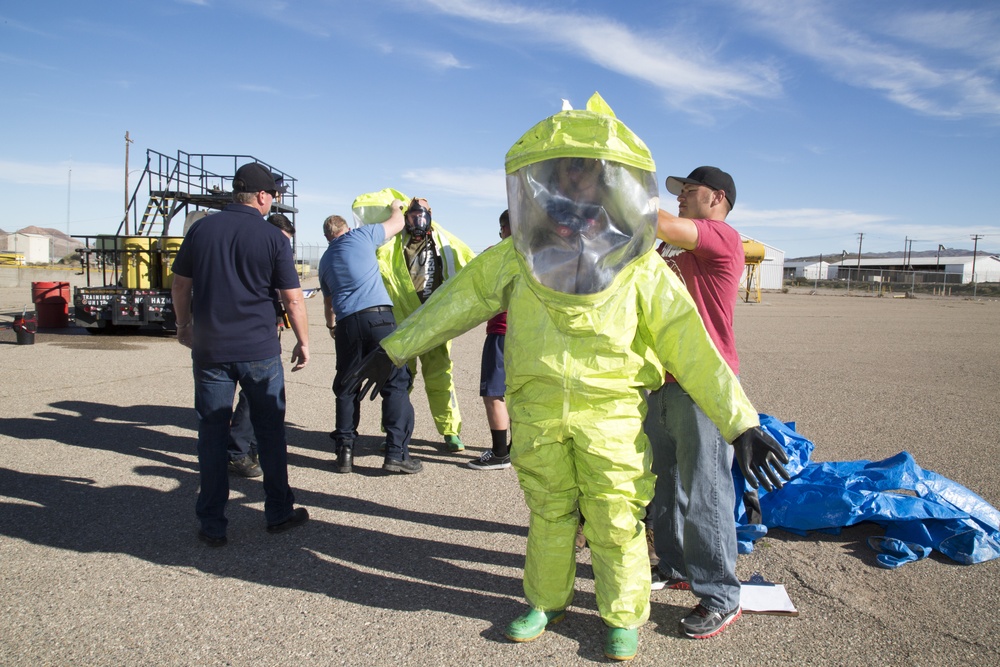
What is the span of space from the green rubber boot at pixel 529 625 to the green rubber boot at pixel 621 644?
273 mm

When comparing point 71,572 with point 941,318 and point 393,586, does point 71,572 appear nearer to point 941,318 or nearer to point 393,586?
point 393,586

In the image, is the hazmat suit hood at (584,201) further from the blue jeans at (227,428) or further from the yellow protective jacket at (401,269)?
the yellow protective jacket at (401,269)

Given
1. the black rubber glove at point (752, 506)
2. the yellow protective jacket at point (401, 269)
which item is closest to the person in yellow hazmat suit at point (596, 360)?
the black rubber glove at point (752, 506)

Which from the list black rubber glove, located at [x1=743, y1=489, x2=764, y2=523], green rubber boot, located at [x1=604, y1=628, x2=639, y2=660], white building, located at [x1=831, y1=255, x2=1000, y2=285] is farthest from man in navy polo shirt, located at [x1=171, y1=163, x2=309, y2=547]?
white building, located at [x1=831, y1=255, x2=1000, y2=285]

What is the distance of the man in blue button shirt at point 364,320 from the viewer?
471 centimetres

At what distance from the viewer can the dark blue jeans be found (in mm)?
4707

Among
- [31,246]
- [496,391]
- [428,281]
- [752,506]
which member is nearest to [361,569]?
[496,391]

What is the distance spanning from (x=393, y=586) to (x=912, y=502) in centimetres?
273

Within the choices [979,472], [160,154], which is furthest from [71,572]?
[160,154]

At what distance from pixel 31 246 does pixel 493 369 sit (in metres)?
74.6

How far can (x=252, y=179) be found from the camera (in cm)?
369

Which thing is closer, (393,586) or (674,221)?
(674,221)

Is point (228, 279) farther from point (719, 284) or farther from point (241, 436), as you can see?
point (719, 284)

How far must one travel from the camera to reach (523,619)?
2688mm
